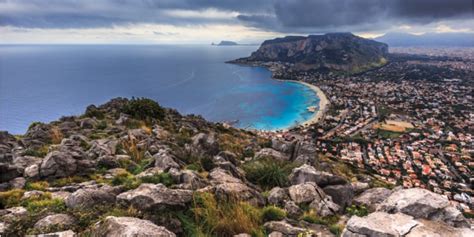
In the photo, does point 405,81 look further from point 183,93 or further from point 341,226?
point 341,226

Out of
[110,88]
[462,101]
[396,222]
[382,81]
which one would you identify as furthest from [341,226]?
[382,81]

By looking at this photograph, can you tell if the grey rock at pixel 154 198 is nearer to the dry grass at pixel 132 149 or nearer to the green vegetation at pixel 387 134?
the dry grass at pixel 132 149

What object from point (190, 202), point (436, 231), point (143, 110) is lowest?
point (143, 110)

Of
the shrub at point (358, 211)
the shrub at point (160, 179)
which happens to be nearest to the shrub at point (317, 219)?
the shrub at point (358, 211)

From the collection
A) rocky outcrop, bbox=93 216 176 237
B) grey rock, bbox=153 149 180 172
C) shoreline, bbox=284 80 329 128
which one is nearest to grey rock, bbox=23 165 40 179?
grey rock, bbox=153 149 180 172

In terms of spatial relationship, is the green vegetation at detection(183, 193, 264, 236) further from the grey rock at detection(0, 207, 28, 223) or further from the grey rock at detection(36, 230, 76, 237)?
the grey rock at detection(0, 207, 28, 223)

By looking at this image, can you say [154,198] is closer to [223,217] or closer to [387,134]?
[223,217]

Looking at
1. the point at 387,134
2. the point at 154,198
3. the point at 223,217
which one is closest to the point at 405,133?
the point at 387,134
